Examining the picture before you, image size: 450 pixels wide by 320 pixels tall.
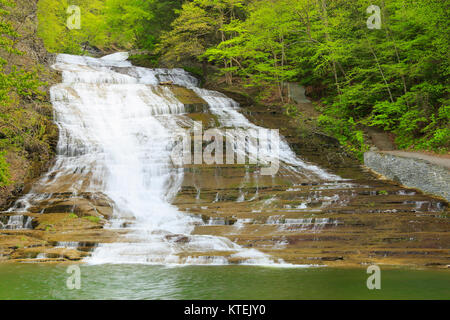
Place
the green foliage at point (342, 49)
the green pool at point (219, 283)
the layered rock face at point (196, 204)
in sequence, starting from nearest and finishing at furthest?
the green pool at point (219, 283) < the layered rock face at point (196, 204) < the green foliage at point (342, 49)

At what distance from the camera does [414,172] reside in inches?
475

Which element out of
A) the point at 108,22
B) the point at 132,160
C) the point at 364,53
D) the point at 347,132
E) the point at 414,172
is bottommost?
the point at 414,172

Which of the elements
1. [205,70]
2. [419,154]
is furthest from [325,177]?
[205,70]

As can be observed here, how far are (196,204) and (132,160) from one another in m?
4.22

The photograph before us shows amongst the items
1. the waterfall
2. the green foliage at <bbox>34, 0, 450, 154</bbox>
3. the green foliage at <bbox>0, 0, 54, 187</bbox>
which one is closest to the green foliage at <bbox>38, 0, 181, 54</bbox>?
the green foliage at <bbox>34, 0, 450, 154</bbox>

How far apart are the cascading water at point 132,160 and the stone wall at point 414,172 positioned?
2120 mm

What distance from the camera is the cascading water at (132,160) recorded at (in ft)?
29.6

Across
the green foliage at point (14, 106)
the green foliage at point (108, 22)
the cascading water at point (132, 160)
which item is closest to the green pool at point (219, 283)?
the cascading water at point (132, 160)

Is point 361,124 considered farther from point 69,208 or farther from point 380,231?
point 69,208

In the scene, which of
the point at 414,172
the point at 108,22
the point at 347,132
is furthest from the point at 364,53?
the point at 108,22

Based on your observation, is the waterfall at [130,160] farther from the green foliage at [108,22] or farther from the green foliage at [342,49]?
the green foliage at [342,49]

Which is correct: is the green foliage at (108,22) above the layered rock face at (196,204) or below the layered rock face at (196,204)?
above

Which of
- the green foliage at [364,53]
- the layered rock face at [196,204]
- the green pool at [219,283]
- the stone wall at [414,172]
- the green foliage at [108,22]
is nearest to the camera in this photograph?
the green pool at [219,283]

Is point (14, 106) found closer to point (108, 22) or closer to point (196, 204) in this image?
point (196, 204)
